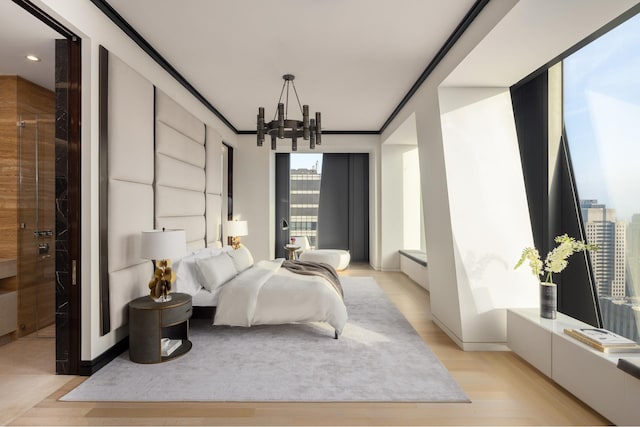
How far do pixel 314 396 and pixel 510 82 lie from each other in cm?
321

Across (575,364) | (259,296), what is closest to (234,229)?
(259,296)

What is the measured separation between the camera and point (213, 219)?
5191 mm

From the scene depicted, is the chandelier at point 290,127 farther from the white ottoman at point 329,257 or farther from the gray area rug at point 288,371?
the white ottoman at point 329,257

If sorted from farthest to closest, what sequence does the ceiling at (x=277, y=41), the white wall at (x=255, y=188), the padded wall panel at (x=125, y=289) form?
the white wall at (x=255, y=188) < the padded wall panel at (x=125, y=289) < the ceiling at (x=277, y=41)

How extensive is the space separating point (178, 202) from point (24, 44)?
186 centimetres

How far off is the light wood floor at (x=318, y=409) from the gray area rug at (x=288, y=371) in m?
0.08

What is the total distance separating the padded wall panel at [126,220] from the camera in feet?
8.81

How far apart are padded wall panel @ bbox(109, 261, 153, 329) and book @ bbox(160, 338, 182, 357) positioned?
0.39 m

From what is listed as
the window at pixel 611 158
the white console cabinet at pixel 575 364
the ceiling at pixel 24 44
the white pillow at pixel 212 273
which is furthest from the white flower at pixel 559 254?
the ceiling at pixel 24 44

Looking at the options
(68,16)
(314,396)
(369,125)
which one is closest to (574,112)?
(314,396)

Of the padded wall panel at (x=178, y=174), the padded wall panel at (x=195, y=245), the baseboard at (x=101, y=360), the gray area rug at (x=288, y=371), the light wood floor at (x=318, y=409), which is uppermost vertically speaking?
the padded wall panel at (x=178, y=174)

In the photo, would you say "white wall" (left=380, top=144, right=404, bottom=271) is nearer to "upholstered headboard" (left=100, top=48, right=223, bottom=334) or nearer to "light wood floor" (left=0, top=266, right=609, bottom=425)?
"upholstered headboard" (left=100, top=48, right=223, bottom=334)

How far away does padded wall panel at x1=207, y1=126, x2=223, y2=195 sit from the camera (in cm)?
499

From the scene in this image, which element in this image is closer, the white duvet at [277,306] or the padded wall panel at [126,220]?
the padded wall panel at [126,220]
